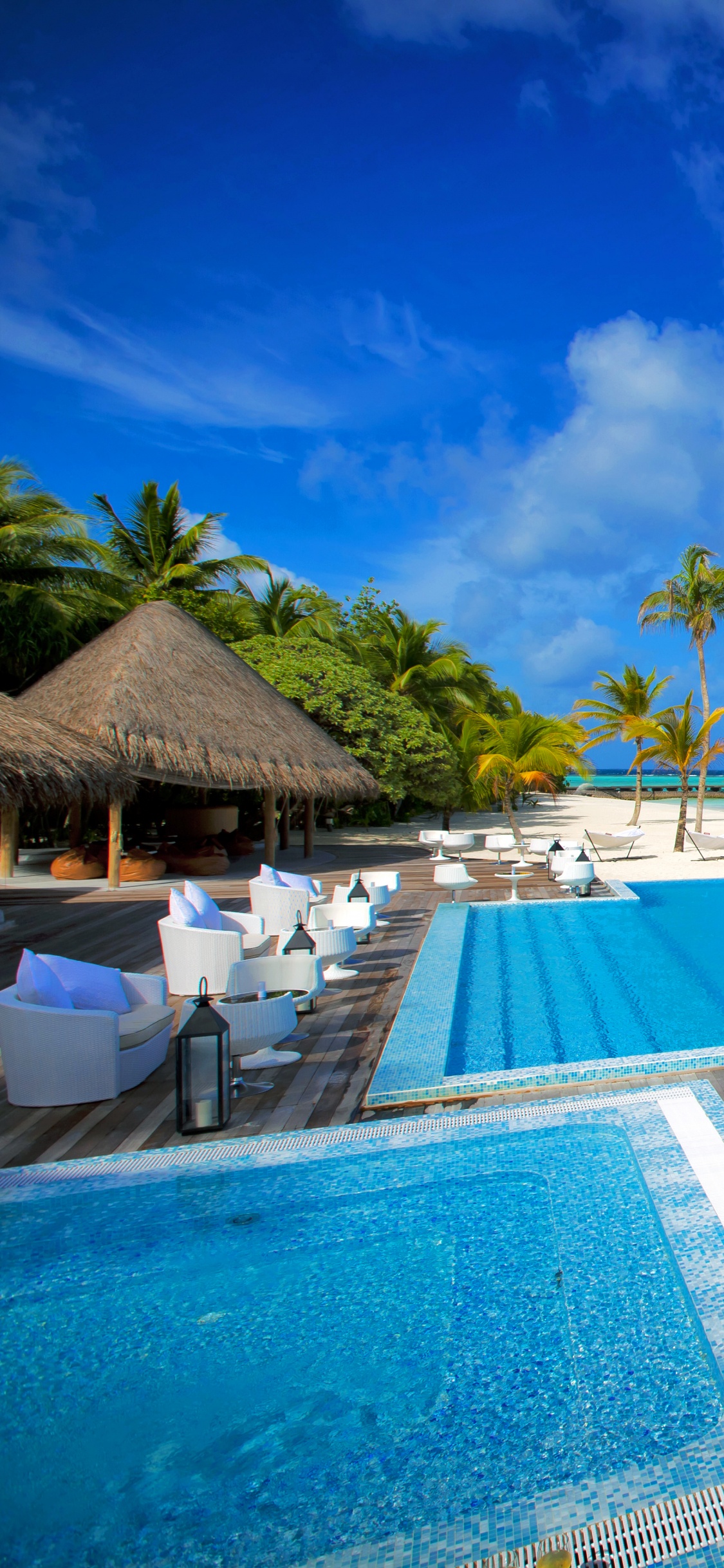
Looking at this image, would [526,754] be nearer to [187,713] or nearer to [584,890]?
[584,890]

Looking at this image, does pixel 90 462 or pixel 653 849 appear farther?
pixel 90 462

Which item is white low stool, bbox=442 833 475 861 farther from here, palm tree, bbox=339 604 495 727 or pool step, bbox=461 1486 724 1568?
pool step, bbox=461 1486 724 1568

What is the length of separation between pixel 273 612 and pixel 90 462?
19.3 ft

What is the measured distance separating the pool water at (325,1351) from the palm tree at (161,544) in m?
17.9

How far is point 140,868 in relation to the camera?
447 inches

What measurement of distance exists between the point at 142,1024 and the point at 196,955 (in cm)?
122

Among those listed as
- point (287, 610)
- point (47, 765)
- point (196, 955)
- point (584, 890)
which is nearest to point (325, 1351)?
point (196, 955)

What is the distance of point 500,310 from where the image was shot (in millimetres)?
18938

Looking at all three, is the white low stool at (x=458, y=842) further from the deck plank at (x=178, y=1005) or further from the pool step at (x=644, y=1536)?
the pool step at (x=644, y=1536)

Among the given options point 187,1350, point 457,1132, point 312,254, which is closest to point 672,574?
point 312,254

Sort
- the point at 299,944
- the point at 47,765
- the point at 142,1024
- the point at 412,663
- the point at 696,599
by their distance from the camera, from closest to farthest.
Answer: the point at 142,1024 < the point at 299,944 < the point at 47,765 < the point at 696,599 < the point at 412,663

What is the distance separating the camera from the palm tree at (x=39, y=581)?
1442 cm

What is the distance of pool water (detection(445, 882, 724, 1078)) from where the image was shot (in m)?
4.98

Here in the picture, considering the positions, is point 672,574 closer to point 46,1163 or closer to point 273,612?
point 273,612
